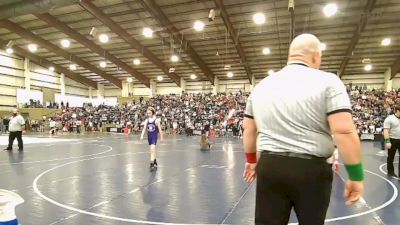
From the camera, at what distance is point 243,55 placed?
112 ft

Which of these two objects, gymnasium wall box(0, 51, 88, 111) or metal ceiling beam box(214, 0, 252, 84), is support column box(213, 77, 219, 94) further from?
gymnasium wall box(0, 51, 88, 111)

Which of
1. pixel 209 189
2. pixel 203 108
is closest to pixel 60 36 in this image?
pixel 203 108

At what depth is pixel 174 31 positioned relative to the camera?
95.6ft

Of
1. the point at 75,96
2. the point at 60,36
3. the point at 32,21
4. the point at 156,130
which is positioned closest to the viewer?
the point at 156,130

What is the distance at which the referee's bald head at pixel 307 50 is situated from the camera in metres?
2.32

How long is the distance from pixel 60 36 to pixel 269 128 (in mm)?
34671

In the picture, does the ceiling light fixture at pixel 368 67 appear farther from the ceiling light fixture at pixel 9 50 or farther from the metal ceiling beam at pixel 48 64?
the ceiling light fixture at pixel 9 50

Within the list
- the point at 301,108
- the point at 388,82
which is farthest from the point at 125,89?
the point at 301,108

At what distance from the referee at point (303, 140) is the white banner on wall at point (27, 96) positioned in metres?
45.0

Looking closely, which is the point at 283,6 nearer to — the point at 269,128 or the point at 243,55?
the point at 243,55

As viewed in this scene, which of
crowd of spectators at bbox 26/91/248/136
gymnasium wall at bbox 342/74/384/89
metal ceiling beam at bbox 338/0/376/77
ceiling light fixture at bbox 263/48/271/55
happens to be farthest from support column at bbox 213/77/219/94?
gymnasium wall at bbox 342/74/384/89

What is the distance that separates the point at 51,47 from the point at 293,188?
37.2 metres

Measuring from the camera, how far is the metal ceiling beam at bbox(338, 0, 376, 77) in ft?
77.1

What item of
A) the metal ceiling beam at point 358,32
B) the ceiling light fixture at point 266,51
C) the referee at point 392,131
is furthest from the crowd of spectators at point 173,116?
the referee at point 392,131
